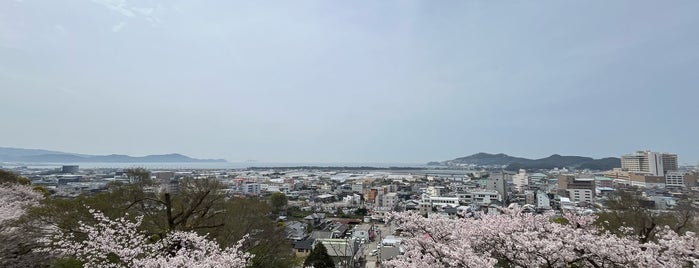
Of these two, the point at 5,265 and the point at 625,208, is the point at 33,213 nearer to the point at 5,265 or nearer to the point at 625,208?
the point at 5,265

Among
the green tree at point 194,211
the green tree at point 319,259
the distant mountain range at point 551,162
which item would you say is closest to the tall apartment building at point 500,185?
the green tree at point 319,259

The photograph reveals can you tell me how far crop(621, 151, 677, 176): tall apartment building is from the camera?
6819cm

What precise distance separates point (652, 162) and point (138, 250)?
300 ft

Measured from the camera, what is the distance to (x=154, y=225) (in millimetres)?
8750

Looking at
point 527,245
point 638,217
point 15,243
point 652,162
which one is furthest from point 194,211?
point 652,162

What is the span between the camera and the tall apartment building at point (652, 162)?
68188mm

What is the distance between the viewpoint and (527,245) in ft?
14.3

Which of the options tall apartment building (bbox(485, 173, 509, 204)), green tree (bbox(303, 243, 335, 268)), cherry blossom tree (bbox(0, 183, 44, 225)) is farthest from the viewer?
tall apartment building (bbox(485, 173, 509, 204))

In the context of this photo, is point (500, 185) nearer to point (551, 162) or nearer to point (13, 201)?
point (13, 201)

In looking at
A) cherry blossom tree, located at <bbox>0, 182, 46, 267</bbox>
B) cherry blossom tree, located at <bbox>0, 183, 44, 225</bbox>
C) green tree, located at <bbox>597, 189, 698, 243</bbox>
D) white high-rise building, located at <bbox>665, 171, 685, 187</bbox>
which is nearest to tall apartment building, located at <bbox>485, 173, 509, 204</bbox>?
white high-rise building, located at <bbox>665, 171, 685, 187</bbox>

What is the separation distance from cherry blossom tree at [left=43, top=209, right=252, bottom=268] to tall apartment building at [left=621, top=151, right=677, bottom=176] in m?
88.3

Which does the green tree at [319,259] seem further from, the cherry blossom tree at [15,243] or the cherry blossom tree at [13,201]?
the cherry blossom tree at [13,201]

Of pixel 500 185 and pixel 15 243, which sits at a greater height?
pixel 15 243

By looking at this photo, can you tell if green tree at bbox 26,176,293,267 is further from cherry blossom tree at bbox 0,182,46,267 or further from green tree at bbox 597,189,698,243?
green tree at bbox 597,189,698,243
